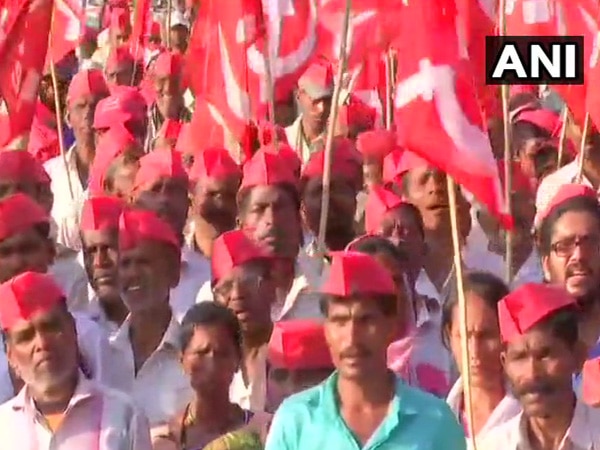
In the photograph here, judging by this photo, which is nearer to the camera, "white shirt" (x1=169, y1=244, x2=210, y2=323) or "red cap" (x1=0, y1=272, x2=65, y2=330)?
"red cap" (x1=0, y1=272, x2=65, y2=330)

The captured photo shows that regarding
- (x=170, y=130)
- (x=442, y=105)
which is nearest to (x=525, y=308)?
(x=442, y=105)

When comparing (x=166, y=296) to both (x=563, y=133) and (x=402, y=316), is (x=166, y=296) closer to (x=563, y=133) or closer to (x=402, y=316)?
(x=402, y=316)

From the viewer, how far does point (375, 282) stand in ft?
14.3

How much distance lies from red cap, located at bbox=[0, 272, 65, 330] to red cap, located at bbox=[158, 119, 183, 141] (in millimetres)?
3345

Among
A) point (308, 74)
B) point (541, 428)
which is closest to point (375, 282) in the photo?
point (541, 428)

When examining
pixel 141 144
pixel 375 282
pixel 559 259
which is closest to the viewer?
pixel 375 282

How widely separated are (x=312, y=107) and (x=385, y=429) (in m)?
3.96

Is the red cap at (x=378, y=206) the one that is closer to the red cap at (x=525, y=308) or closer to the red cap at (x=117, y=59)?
the red cap at (x=525, y=308)

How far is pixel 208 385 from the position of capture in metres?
4.83

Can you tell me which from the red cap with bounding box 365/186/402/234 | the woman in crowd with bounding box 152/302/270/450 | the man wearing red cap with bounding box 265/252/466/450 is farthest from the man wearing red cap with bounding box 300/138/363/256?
the man wearing red cap with bounding box 265/252/466/450

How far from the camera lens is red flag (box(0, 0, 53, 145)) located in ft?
22.7

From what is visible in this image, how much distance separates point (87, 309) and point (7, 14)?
6.75 feet

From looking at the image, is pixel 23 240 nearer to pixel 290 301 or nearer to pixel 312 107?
pixel 290 301

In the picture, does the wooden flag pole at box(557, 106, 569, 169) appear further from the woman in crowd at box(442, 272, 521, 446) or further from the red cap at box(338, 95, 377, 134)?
the woman in crowd at box(442, 272, 521, 446)
